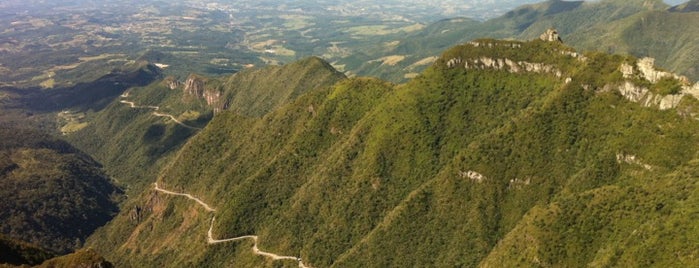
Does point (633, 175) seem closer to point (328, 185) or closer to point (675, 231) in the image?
point (675, 231)

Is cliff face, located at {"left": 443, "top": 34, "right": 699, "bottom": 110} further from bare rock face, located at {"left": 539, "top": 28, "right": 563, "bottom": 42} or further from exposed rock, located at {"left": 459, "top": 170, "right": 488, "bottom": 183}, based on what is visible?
exposed rock, located at {"left": 459, "top": 170, "right": 488, "bottom": 183}

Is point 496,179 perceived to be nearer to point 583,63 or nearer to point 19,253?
point 583,63

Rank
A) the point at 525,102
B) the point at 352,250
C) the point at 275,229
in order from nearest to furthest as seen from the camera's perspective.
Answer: the point at 352,250 → the point at 525,102 → the point at 275,229

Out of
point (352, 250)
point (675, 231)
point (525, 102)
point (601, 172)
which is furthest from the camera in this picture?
point (525, 102)

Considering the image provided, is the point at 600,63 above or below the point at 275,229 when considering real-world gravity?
above

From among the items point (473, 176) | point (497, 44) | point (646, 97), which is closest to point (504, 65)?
point (497, 44)

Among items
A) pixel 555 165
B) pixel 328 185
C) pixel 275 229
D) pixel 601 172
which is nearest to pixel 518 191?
pixel 555 165

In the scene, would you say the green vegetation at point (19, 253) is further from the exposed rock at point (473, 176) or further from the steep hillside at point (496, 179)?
the exposed rock at point (473, 176)

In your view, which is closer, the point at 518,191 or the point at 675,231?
the point at 675,231
